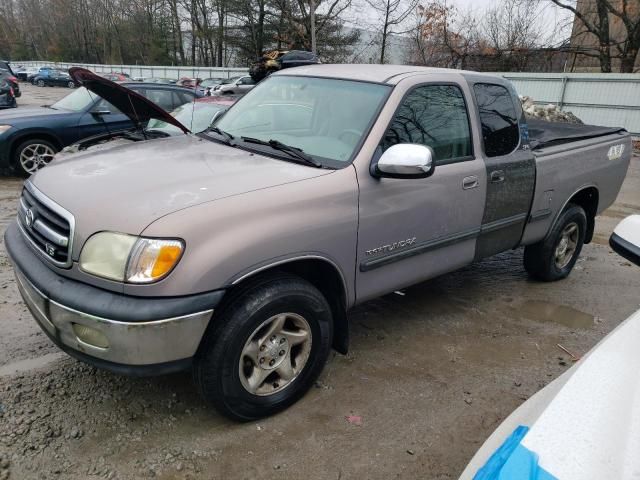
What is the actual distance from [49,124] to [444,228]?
695 cm

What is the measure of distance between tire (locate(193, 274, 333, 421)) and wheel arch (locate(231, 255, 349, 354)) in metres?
0.12

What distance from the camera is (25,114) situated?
25.8 ft

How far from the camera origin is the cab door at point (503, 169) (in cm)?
364

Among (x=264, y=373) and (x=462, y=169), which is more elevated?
(x=462, y=169)

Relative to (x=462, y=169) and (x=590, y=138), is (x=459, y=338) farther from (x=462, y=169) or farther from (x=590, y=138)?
(x=590, y=138)

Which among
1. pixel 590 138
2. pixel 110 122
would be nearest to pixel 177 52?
pixel 110 122

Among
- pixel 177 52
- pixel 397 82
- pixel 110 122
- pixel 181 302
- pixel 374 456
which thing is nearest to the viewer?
pixel 181 302

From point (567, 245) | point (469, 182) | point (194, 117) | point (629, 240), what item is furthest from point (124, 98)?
point (567, 245)

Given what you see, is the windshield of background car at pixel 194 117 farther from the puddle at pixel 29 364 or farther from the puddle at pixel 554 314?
the puddle at pixel 554 314

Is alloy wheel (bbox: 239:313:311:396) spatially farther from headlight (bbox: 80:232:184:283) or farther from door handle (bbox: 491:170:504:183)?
door handle (bbox: 491:170:504:183)

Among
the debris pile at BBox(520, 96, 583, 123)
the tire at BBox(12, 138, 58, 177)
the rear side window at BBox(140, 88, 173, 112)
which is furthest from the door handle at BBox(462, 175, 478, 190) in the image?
the debris pile at BBox(520, 96, 583, 123)

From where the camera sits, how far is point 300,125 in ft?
10.8

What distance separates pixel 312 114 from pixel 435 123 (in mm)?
827

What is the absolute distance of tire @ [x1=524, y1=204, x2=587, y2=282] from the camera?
4.56 metres
